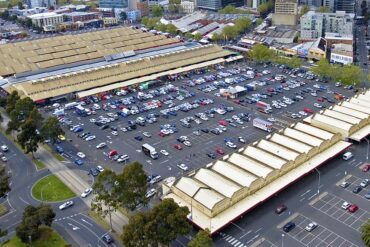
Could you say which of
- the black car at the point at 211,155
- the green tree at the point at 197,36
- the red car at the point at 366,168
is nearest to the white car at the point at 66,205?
the black car at the point at 211,155

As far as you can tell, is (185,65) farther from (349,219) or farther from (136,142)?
(349,219)

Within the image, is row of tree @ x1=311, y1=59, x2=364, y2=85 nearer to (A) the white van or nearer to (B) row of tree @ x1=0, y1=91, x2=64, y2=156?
(A) the white van

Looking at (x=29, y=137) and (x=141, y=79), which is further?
(x=141, y=79)

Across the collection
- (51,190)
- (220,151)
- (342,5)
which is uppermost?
(342,5)

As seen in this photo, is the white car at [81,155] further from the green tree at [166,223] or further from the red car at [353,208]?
the red car at [353,208]

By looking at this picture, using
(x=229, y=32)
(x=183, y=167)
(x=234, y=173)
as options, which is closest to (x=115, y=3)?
(x=229, y=32)

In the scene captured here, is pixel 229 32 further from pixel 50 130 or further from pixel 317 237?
pixel 317 237

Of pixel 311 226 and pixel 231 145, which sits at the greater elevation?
pixel 231 145
